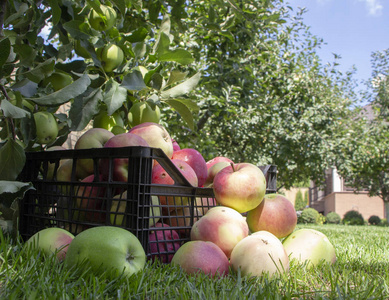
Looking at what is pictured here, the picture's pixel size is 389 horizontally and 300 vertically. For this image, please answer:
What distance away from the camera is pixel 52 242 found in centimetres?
144

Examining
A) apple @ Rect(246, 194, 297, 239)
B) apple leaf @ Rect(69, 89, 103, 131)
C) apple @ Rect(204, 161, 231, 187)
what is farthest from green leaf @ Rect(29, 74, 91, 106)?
apple @ Rect(246, 194, 297, 239)

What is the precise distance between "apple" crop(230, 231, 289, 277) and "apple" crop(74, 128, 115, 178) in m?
0.82

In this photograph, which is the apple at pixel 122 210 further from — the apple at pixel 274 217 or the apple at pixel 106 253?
the apple at pixel 274 217

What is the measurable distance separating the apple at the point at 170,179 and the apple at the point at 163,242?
0.36 ft

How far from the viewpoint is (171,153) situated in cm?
201

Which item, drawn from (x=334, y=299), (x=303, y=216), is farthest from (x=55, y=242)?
(x=303, y=216)

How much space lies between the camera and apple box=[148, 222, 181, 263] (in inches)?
61.7

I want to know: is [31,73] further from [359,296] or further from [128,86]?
[359,296]

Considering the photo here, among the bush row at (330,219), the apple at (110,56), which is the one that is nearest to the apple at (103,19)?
the apple at (110,56)

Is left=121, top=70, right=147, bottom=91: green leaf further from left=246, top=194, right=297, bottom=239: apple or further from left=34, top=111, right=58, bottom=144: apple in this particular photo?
left=246, top=194, right=297, bottom=239: apple

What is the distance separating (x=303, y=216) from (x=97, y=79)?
1600 cm

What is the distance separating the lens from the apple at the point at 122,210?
151 cm

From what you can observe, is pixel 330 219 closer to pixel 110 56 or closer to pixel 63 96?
pixel 110 56

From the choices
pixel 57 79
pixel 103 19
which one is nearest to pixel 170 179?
pixel 57 79
